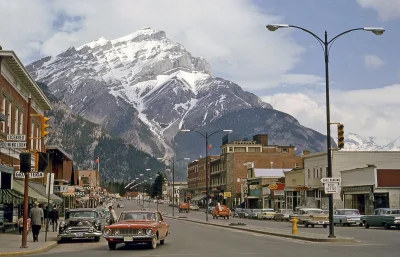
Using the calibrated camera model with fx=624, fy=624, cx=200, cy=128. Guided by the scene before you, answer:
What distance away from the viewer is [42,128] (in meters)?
26.8

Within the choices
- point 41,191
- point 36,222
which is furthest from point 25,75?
point 36,222

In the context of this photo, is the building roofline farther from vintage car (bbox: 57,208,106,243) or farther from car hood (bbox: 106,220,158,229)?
car hood (bbox: 106,220,158,229)

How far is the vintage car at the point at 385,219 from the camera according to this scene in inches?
1827

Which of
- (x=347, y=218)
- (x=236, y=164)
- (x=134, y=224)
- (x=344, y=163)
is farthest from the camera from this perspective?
(x=236, y=164)

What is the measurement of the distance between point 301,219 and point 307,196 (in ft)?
109

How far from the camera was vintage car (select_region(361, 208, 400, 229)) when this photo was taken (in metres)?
46.4

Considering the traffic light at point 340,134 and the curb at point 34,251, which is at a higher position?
the traffic light at point 340,134

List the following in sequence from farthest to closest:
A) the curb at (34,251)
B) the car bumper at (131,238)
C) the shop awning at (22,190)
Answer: the shop awning at (22,190) → the car bumper at (131,238) → the curb at (34,251)

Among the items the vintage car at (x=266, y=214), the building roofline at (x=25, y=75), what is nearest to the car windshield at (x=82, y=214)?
the building roofline at (x=25, y=75)

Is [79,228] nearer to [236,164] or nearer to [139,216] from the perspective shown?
[139,216]

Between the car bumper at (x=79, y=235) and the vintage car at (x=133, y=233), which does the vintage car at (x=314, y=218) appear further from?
the vintage car at (x=133, y=233)

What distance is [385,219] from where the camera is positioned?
47250mm

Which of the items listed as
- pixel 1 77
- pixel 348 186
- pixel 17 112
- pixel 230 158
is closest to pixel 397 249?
pixel 1 77

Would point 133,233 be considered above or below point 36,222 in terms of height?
below
